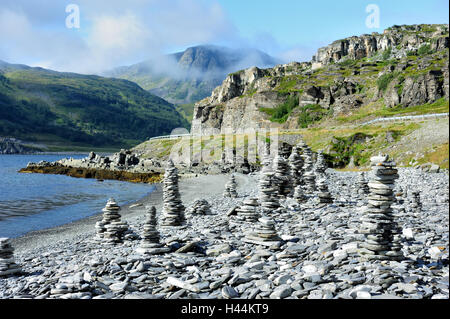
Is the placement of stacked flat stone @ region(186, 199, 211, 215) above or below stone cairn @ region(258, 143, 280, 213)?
below

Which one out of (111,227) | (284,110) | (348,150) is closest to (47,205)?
(111,227)

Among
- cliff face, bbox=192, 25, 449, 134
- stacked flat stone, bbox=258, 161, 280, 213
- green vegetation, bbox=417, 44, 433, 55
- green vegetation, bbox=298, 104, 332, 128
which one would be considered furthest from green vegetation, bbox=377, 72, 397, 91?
stacked flat stone, bbox=258, 161, 280, 213

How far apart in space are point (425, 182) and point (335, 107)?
349 feet

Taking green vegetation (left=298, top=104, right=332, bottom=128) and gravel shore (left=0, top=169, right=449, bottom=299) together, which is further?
green vegetation (left=298, top=104, right=332, bottom=128)

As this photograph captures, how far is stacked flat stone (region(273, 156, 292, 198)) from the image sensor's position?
27094mm

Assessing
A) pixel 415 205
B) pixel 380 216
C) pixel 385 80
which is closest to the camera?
pixel 380 216

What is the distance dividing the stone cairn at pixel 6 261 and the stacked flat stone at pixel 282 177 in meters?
17.7

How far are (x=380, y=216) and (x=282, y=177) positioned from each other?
1662cm

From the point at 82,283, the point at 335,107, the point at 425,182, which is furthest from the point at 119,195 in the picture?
the point at 335,107

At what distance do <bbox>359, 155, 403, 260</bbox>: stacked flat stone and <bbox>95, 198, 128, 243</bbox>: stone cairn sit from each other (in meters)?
12.9

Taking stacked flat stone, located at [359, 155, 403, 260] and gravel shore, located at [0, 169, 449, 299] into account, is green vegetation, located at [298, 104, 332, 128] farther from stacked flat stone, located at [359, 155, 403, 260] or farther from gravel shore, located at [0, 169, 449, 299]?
stacked flat stone, located at [359, 155, 403, 260]

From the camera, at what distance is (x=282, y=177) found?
27.6 meters

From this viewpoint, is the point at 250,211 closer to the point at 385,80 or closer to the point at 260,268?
the point at 260,268
